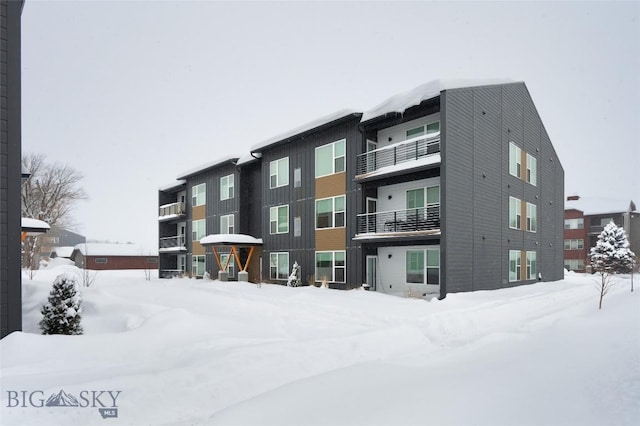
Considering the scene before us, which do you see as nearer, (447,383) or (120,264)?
(447,383)

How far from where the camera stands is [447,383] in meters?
6.03

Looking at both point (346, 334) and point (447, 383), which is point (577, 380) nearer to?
point (447, 383)

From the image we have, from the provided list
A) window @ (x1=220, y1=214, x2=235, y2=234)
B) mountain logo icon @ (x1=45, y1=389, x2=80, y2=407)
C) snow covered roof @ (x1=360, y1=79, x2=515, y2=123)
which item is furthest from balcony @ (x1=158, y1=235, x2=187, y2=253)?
mountain logo icon @ (x1=45, y1=389, x2=80, y2=407)

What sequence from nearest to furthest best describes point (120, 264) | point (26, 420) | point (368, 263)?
→ point (26, 420)
point (368, 263)
point (120, 264)

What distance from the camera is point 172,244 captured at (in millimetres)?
→ 37094

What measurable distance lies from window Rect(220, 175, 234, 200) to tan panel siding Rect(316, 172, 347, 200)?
32.1ft

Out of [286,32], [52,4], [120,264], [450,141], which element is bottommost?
[120,264]

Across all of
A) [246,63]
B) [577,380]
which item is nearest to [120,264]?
[246,63]

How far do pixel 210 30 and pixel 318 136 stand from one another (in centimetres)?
2089

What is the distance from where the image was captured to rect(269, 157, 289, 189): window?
24969mm

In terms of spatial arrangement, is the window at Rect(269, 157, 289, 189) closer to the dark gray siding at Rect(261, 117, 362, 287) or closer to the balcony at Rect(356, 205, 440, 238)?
the dark gray siding at Rect(261, 117, 362, 287)

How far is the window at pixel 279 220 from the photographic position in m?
24.8

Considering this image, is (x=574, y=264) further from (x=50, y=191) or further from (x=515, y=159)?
(x=50, y=191)

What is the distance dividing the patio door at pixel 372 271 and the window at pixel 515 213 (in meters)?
8.37
